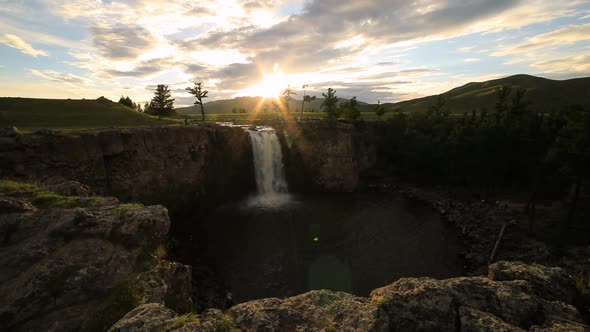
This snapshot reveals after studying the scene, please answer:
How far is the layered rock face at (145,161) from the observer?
95.6 ft

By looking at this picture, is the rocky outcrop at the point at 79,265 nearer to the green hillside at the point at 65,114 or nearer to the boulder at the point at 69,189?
the boulder at the point at 69,189

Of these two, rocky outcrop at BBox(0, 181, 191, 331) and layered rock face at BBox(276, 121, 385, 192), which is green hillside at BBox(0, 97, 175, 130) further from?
rocky outcrop at BBox(0, 181, 191, 331)

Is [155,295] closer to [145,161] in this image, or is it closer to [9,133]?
[9,133]

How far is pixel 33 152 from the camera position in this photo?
28734 millimetres

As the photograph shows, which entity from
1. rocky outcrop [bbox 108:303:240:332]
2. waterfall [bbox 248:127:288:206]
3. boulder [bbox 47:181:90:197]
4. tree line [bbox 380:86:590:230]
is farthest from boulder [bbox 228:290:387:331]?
waterfall [bbox 248:127:288:206]

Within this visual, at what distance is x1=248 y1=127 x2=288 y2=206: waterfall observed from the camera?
5288cm

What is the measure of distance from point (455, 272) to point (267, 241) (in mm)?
Result: 19342

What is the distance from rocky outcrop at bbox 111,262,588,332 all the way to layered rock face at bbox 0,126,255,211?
2995 centimetres

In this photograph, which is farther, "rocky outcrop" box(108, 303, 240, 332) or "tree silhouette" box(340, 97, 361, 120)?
"tree silhouette" box(340, 97, 361, 120)

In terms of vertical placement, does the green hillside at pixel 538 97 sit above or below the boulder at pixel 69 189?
above

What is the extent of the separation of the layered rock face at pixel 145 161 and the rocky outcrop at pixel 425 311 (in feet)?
98.3

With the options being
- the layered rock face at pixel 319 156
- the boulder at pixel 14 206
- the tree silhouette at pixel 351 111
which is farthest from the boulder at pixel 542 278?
the tree silhouette at pixel 351 111

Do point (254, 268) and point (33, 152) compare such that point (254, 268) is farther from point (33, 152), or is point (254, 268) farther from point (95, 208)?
point (33, 152)

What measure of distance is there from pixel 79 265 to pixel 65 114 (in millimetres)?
49245
